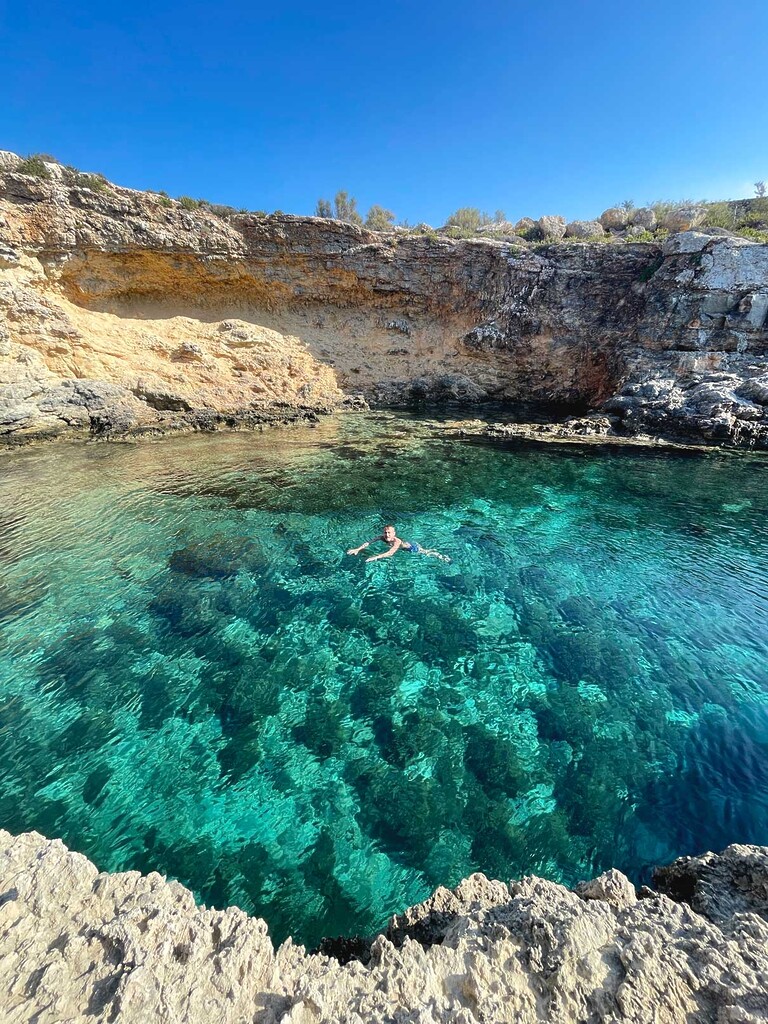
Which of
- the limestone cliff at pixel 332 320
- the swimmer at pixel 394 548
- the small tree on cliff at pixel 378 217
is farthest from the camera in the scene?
the small tree on cliff at pixel 378 217

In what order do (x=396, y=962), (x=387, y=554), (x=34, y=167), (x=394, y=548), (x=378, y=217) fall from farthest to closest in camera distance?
(x=378, y=217) → (x=34, y=167) → (x=394, y=548) → (x=387, y=554) → (x=396, y=962)

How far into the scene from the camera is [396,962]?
6.81 ft

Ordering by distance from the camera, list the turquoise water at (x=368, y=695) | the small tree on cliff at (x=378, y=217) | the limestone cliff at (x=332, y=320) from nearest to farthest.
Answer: the turquoise water at (x=368, y=695)
the limestone cliff at (x=332, y=320)
the small tree on cliff at (x=378, y=217)

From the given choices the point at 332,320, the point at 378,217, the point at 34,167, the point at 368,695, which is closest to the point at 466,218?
the point at 378,217

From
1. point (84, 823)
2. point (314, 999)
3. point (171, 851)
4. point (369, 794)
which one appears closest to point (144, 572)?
point (84, 823)

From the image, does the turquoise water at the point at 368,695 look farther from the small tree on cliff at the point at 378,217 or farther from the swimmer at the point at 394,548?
the small tree on cliff at the point at 378,217

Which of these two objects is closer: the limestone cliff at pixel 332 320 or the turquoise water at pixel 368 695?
the turquoise water at pixel 368 695

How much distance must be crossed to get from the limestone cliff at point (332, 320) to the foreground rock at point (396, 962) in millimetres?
18199

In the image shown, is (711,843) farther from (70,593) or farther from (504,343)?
(504,343)

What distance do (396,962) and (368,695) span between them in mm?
3126

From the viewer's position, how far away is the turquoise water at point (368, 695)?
3650 mm

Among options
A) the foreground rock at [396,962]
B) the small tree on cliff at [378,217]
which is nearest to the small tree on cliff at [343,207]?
the small tree on cliff at [378,217]

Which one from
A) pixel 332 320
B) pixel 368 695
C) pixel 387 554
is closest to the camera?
pixel 368 695

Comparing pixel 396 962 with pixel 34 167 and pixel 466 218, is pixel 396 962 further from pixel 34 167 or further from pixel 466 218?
pixel 466 218
